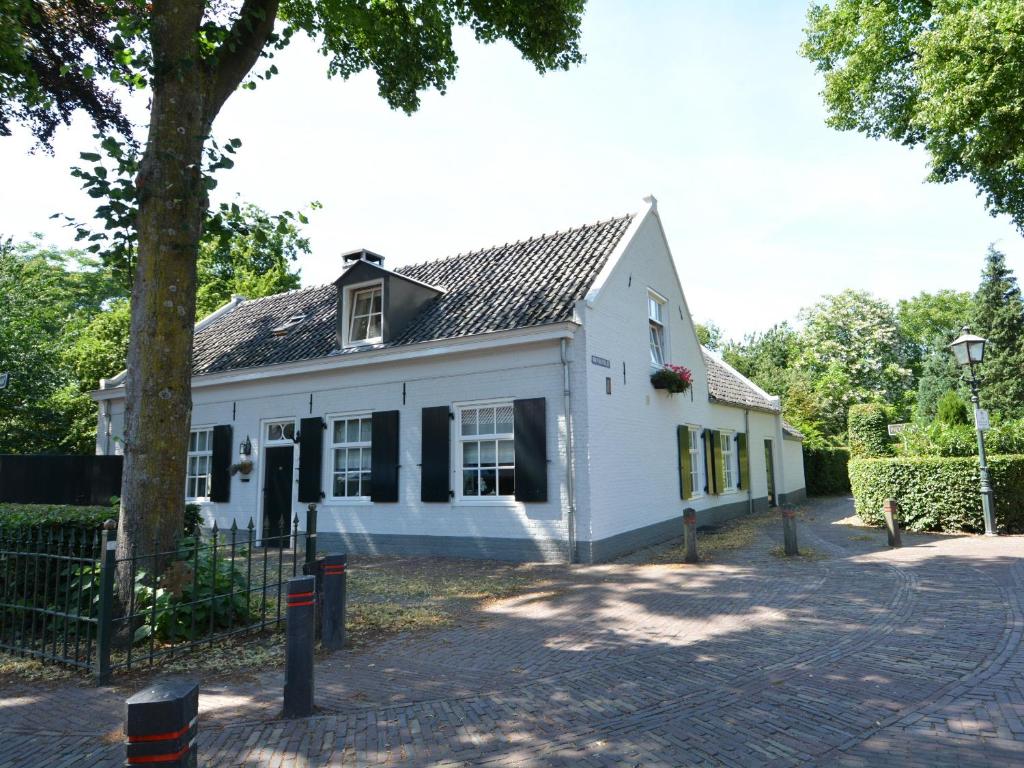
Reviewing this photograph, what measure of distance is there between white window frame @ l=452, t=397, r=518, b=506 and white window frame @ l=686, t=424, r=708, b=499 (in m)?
5.60

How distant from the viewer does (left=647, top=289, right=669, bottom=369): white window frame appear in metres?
13.5

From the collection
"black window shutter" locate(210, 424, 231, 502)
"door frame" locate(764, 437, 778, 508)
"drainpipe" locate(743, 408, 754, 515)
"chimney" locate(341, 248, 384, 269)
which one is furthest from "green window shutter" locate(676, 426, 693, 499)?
"black window shutter" locate(210, 424, 231, 502)

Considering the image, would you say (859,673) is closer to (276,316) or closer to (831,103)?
(276,316)

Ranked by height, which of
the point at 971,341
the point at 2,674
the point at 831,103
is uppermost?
the point at 831,103

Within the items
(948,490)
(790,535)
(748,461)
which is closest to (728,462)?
(748,461)

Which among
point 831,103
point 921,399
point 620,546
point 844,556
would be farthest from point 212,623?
point 921,399

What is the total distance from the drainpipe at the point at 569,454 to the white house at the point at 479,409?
0.02 meters

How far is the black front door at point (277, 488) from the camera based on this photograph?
43.3 feet

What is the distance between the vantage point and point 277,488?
13383mm

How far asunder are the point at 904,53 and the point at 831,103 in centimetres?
190

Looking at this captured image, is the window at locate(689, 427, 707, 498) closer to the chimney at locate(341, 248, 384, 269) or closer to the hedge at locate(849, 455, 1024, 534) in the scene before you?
the hedge at locate(849, 455, 1024, 534)

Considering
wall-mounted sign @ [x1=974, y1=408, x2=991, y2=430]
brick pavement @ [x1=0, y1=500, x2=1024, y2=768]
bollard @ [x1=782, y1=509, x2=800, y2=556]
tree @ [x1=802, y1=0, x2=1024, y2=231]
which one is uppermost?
tree @ [x1=802, y1=0, x2=1024, y2=231]

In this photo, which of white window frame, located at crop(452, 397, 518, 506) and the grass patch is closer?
the grass patch

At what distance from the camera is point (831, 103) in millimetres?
17312
